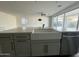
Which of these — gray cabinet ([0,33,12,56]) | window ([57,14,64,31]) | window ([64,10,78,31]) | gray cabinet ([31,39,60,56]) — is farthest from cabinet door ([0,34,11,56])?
window ([64,10,78,31])

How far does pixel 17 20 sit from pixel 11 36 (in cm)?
37

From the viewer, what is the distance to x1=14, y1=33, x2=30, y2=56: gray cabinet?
5.54 ft

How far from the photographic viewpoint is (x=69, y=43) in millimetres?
1879

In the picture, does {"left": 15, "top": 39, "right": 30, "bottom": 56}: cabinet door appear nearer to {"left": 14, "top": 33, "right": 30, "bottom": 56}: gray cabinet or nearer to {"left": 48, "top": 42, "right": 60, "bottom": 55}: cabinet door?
{"left": 14, "top": 33, "right": 30, "bottom": 56}: gray cabinet

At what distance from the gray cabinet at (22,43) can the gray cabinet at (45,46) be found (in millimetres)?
133

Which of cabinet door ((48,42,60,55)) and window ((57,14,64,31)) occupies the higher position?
window ((57,14,64,31))

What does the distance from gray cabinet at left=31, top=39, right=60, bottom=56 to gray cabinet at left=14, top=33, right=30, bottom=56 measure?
13 centimetres

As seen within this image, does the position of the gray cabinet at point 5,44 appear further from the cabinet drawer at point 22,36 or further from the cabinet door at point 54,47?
the cabinet door at point 54,47

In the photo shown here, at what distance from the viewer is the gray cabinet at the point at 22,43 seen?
5.54 feet

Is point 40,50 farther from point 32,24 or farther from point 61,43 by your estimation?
point 32,24

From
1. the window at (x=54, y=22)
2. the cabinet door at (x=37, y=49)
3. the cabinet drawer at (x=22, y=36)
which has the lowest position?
the cabinet door at (x=37, y=49)

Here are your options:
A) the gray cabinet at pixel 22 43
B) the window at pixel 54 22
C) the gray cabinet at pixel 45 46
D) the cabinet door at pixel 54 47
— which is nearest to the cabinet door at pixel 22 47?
the gray cabinet at pixel 22 43

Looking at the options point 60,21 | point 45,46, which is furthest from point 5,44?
point 60,21

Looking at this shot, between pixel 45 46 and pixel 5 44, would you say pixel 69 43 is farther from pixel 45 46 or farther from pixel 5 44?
pixel 5 44
